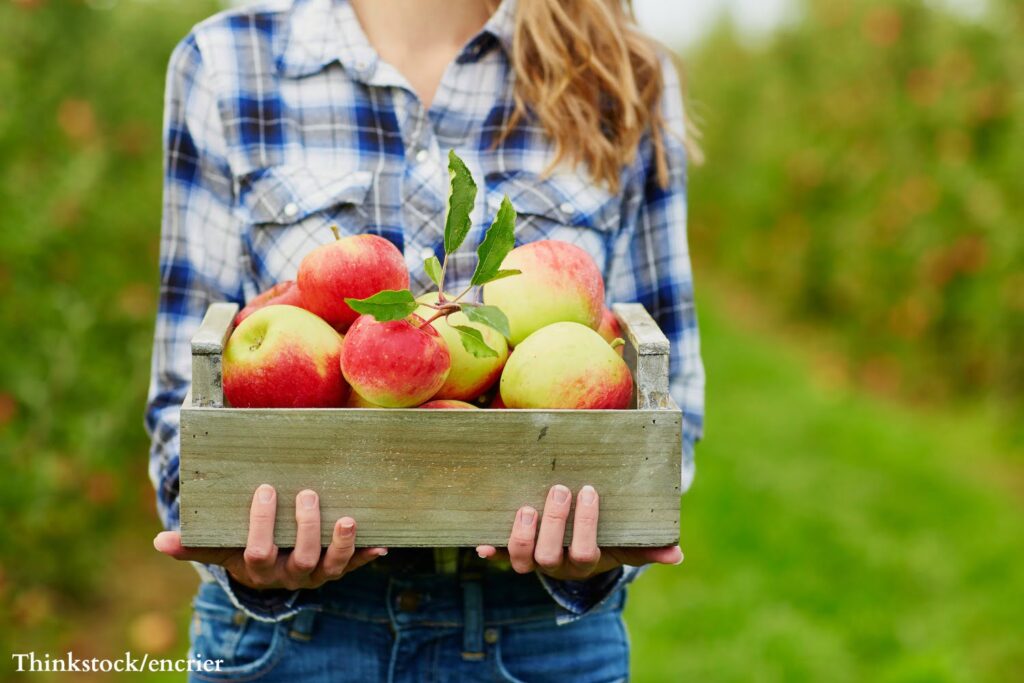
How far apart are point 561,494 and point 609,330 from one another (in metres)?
0.29

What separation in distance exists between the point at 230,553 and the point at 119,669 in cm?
225

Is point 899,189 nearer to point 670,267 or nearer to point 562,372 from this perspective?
point 670,267

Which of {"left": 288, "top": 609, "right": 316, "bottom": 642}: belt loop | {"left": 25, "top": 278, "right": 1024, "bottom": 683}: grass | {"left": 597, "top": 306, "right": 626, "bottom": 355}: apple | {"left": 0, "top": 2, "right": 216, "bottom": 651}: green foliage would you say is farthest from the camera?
{"left": 25, "top": 278, "right": 1024, "bottom": 683}: grass

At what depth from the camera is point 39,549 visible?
10.6 ft

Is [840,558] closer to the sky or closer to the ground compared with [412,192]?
closer to the ground

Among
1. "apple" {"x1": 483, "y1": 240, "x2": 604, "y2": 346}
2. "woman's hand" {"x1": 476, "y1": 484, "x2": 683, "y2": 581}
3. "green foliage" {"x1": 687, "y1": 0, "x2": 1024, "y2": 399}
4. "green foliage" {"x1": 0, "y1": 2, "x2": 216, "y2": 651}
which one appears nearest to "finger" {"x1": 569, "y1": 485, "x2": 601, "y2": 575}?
"woman's hand" {"x1": 476, "y1": 484, "x2": 683, "y2": 581}

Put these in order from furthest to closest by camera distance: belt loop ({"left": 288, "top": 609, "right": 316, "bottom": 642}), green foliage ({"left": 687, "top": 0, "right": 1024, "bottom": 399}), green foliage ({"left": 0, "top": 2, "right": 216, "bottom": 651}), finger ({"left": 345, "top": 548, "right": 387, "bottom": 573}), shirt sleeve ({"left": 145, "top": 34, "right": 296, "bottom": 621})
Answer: green foliage ({"left": 687, "top": 0, "right": 1024, "bottom": 399}) → green foliage ({"left": 0, "top": 2, "right": 216, "bottom": 651}) → shirt sleeve ({"left": 145, "top": 34, "right": 296, "bottom": 621}) → belt loop ({"left": 288, "top": 609, "right": 316, "bottom": 642}) → finger ({"left": 345, "top": 548, "right": 387, "bottom": 573})

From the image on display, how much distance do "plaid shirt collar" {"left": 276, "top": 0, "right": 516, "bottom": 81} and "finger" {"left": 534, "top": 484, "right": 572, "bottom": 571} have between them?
755 millimetres

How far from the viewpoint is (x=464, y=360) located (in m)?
1.27

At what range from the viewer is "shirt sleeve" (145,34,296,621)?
1648mm

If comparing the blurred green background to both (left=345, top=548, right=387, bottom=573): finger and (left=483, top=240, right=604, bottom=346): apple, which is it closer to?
(left=483, top=240, right=604, bottom=346): apple

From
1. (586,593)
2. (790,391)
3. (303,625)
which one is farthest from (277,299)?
(790,391)

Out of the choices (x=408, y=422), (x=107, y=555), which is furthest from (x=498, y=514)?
(x=107, y=555)

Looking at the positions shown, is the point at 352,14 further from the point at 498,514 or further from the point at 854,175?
the point at 854,175
